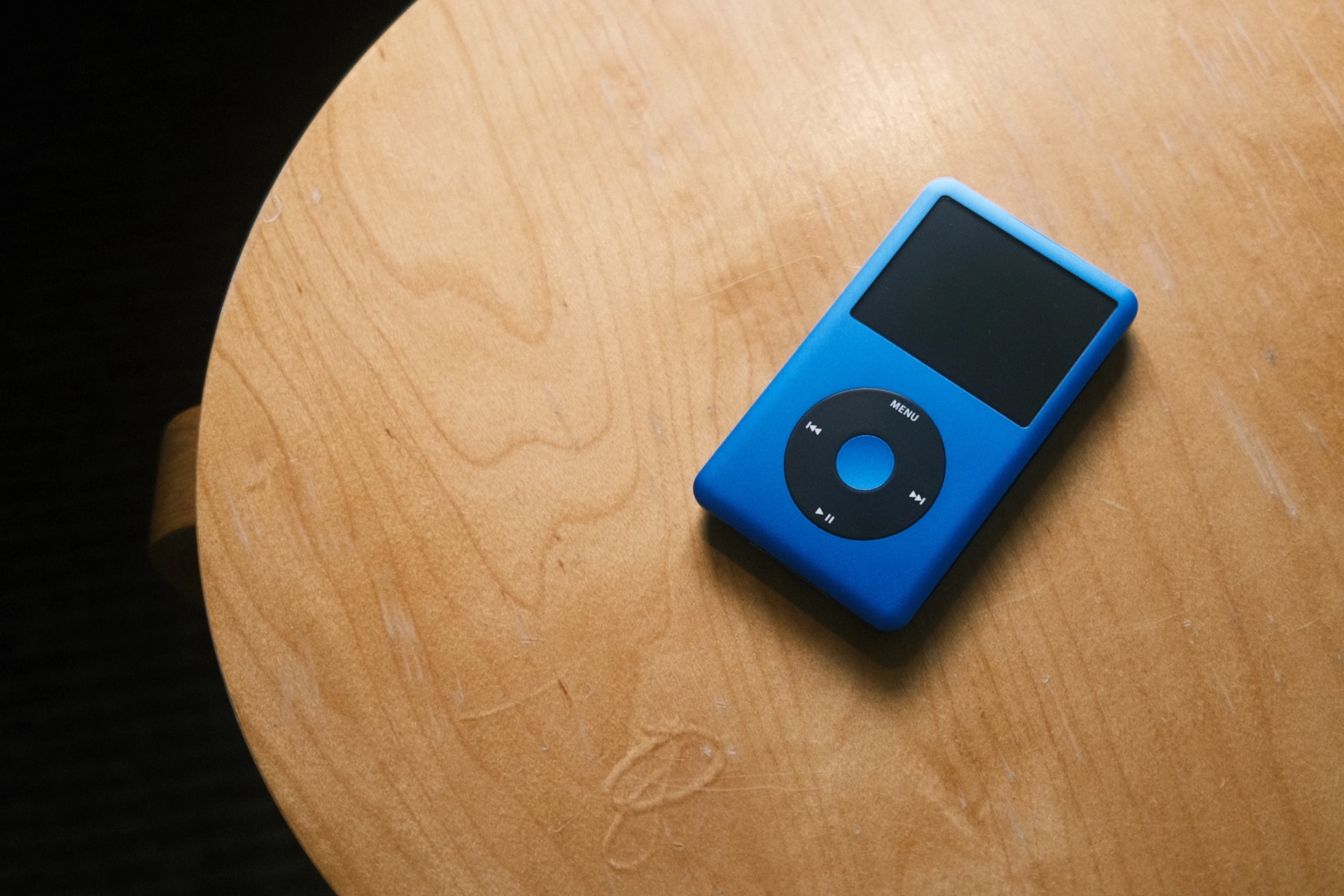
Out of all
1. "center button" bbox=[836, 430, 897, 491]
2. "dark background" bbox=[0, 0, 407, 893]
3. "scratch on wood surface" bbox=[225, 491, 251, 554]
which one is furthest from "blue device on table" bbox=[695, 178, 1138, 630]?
"dark background" bbox=[0, 0, 407, 893]

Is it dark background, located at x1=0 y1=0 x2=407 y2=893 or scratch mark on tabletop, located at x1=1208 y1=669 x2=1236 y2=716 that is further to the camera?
dark background, located at x1=0 y1=0 x2=407 y2=893

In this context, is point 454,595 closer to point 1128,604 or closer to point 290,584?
point 290,584

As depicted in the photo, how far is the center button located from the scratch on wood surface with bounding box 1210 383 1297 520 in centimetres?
16

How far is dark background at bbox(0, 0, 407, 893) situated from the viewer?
0.99 meters

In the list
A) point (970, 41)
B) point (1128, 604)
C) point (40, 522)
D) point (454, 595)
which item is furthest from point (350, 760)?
point (40, 522)

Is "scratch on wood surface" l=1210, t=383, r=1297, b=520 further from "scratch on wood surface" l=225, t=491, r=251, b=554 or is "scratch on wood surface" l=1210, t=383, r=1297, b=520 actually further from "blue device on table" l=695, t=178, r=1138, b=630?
"scratch on wood surface" l=225, t=491, r=251, b=554

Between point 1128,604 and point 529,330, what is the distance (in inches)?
11.9

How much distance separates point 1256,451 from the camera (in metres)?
0.45

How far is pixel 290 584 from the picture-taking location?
1.47 feet

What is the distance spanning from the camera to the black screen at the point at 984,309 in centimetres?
44

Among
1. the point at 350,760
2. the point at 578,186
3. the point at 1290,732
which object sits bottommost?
the point at 1290,732

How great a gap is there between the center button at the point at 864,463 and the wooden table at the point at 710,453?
0.18 ft

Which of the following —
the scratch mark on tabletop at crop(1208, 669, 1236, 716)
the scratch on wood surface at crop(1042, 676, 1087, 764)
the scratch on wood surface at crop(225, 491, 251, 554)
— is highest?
the scratch on wood surface at crop(225, 491, 251, 554)

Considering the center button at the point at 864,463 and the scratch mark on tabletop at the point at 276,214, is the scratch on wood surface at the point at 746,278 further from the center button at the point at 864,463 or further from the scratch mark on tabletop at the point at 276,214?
the scratch mark on tabletop at the point at 276,214
